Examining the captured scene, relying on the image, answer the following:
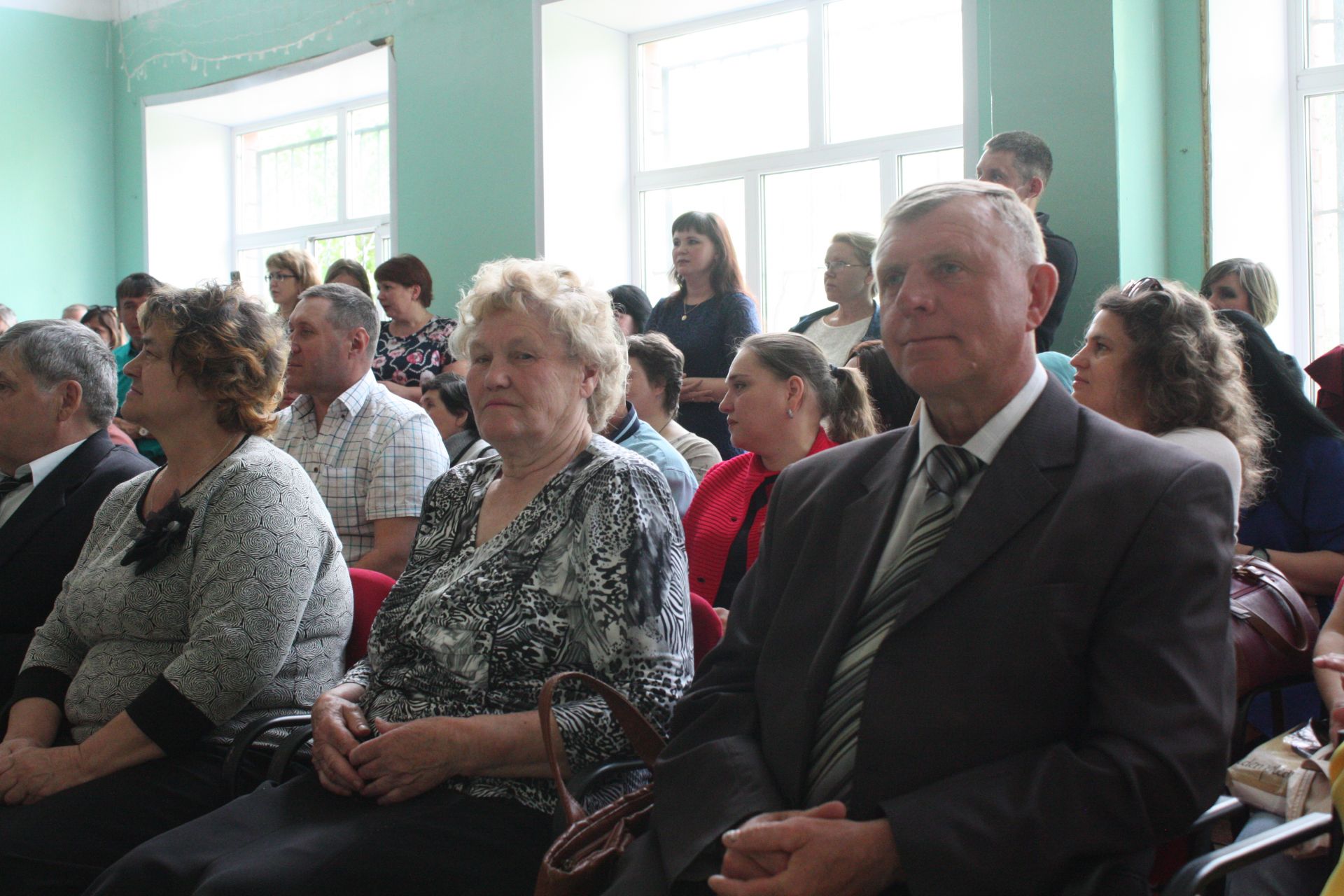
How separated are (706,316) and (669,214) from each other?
2.13 meters

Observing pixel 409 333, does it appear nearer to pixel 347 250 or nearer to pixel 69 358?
pixel 69 358

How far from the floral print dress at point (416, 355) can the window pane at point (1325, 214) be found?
3643 mm

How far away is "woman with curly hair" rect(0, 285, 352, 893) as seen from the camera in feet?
6.44

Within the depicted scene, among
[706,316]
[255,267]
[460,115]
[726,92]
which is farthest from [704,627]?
[255,267]

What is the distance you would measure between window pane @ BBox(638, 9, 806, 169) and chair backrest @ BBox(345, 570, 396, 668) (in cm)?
431

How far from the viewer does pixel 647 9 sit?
6230 millimetres

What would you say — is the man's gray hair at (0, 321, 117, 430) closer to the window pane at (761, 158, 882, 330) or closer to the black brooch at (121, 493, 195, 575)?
the black brooch at (121, 493, 195, 575)

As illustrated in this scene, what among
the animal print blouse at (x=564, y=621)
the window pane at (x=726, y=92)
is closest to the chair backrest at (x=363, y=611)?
the animal print blouse at (x=564, y=621)

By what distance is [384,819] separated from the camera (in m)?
1.70

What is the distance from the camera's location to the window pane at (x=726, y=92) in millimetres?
6031

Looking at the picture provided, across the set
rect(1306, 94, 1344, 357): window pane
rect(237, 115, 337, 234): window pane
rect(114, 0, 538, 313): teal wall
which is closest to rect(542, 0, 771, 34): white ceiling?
rect(114, 0, 538, 313): teal wall

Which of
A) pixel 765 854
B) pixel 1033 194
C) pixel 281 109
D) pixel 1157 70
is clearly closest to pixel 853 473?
pixel 765 854

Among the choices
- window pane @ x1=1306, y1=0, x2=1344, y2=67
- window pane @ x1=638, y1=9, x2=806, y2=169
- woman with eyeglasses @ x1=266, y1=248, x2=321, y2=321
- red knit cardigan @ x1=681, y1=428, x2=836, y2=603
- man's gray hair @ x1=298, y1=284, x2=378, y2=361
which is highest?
window pane @ x1=638, y1=9, x2=806, y2=169

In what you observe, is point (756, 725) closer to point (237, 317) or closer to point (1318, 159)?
point (237, 317)
